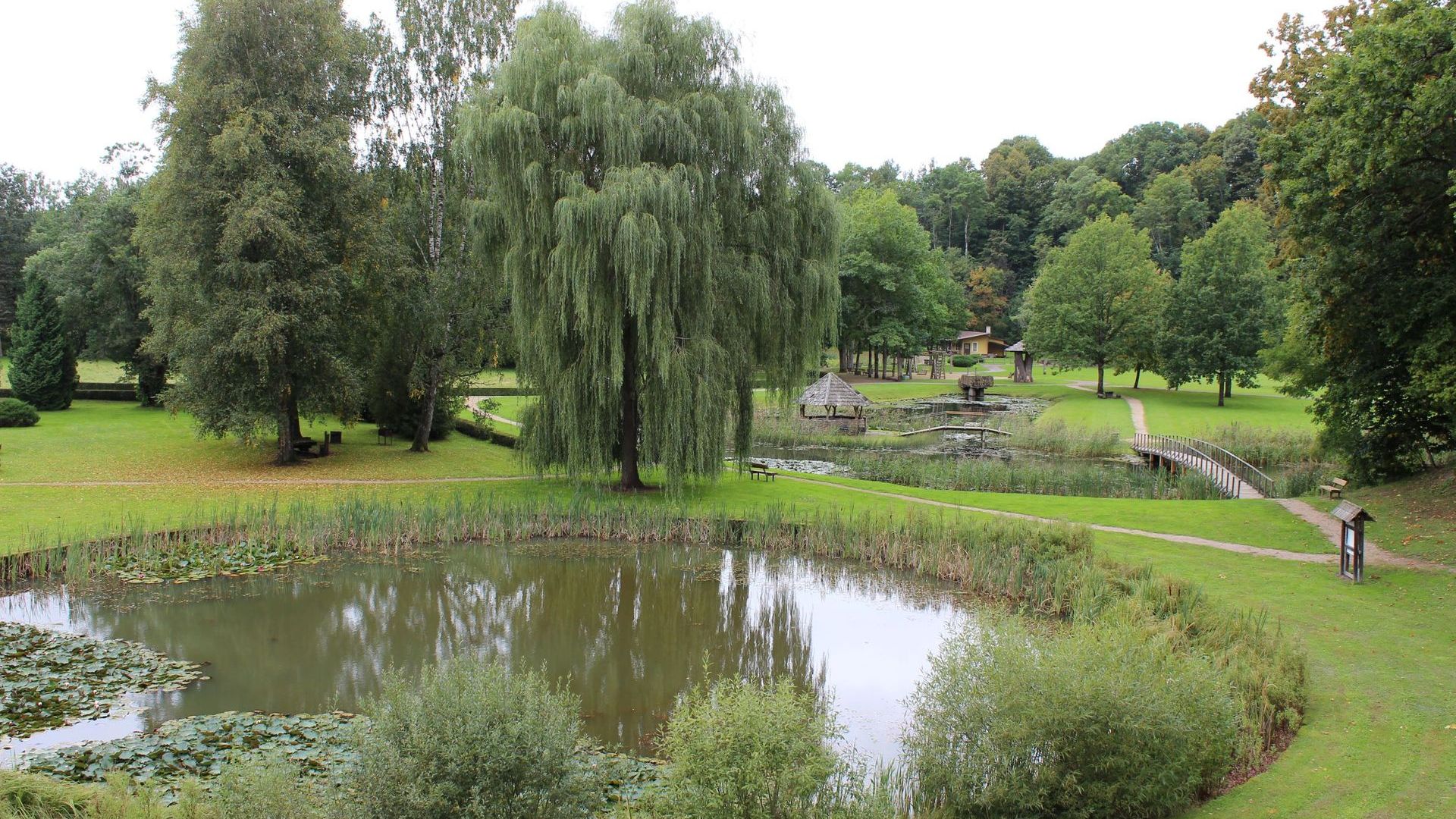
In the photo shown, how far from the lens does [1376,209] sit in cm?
1488

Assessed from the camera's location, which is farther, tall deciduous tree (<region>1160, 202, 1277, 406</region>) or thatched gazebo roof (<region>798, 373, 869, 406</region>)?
tall deciduous tree (<region>1160, 202, 1277, 406</region>)

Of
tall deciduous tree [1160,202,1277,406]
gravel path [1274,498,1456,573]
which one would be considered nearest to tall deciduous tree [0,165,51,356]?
gravel path [1274,498,1456,573]

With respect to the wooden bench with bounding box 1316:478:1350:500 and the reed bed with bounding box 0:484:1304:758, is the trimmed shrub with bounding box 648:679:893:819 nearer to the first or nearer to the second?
the reed bed with bounding box 0:484:1304:758

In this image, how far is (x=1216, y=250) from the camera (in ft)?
147

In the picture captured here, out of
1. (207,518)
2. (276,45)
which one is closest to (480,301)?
(276,45)

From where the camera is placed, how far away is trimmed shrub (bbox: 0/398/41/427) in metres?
27.3

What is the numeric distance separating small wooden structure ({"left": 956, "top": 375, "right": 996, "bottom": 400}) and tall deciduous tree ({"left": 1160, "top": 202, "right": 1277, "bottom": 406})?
30.3ft

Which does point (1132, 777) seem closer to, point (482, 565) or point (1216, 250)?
point (482, 565)

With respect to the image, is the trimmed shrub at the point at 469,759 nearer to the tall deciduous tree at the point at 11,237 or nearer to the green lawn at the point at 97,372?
the green lawn at the point at 97,372

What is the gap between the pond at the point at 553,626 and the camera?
33.3 ft

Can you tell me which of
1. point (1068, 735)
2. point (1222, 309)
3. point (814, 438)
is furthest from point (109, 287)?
point (1222, 309)

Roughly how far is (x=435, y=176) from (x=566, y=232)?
10970 millimetres

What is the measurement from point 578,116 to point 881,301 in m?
45.0

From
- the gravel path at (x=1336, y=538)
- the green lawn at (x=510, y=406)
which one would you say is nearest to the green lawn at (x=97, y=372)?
the green lawn at (x=510, y=406)
